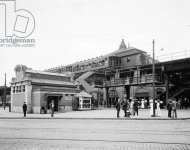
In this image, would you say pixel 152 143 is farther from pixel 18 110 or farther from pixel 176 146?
pixel 18 110

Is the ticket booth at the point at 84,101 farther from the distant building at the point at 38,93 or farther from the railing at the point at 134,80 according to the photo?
the railing at the point at 134,80

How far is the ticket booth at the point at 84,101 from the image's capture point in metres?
42.5

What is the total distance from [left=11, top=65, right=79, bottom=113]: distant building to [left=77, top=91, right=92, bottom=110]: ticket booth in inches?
44.7

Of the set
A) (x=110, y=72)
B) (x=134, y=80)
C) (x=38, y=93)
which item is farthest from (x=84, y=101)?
(x=110, y=72)

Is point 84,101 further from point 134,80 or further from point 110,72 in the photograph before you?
point 110,72

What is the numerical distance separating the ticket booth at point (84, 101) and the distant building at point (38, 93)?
114 cm

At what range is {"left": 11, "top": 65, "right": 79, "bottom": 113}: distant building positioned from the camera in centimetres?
3694

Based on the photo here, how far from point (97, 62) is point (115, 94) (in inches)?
417

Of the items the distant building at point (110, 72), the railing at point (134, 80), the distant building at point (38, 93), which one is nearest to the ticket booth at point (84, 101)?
the distant building at point (38, 93)

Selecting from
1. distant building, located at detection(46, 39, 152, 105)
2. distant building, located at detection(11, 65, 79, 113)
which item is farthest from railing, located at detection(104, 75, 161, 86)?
distant building, located at detection(11, 65, 79, 113)

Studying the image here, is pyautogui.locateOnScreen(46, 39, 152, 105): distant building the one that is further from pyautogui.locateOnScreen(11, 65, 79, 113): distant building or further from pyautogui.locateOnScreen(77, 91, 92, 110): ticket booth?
pyautogui.locateOnScreen(11, 65, 79, 113): distant building

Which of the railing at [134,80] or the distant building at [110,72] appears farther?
the distant building at [110,72]

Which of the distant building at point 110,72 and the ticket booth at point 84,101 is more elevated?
the distant building at point 110,72

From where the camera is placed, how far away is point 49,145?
363 inches
